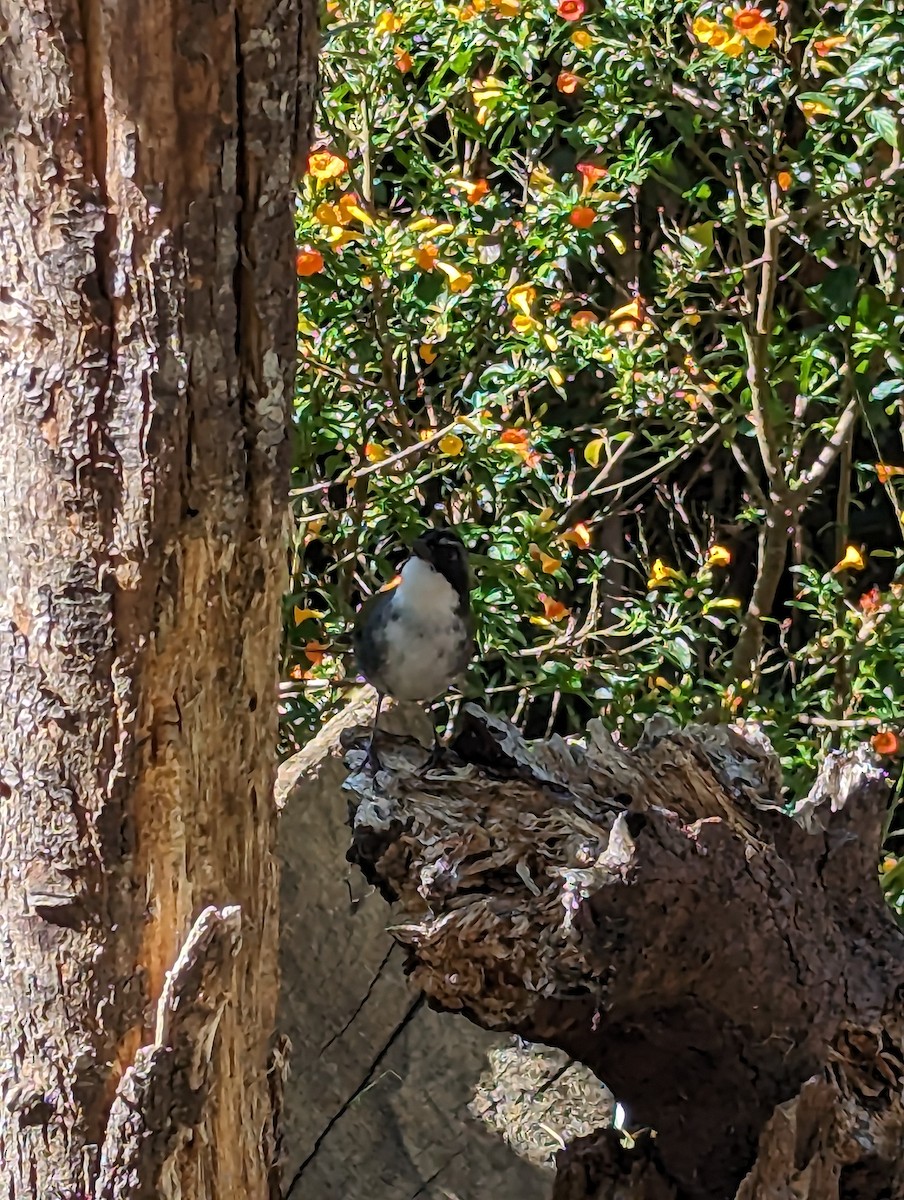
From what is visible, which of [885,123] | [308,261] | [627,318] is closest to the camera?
[885,123]

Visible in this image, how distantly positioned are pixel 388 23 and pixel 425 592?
0.70 m

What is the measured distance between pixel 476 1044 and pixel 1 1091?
0.73 metres

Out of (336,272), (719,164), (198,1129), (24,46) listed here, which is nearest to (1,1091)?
(198,1129)

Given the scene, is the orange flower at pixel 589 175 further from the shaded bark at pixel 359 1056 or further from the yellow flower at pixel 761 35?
the shaded bark at pixel 359 1056

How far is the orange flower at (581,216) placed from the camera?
58.9 inches

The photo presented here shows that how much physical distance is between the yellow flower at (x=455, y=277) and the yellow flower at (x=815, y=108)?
458 millimetres

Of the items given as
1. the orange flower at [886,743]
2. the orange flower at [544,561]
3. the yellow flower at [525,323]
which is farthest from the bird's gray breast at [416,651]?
the orange flower at [886,743]

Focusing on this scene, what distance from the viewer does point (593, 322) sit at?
167 cm

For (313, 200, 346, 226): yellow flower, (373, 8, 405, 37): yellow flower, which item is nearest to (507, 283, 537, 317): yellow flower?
(313, 200, 346, 226): yellow flower

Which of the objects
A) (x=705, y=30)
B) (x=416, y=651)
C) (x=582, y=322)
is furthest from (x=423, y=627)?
(x=705, y=30)

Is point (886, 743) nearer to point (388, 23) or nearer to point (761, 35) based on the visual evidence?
point (761, 35)

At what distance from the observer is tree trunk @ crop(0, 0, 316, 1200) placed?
0.85 metres

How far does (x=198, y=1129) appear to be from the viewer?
97 cm

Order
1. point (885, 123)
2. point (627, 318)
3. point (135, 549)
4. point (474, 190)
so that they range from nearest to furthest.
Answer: point (135, 549) → point (885, 123) → point (474, 190) → point (627, 318)
